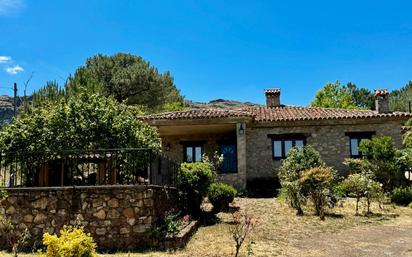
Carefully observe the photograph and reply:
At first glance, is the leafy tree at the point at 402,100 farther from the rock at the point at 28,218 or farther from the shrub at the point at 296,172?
the rock at the point at 28,218

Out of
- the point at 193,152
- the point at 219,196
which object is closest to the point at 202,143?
the point at 193,152

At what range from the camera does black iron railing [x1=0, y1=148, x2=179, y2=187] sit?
11.0 meters

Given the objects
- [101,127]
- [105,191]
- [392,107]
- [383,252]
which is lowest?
[383,252]

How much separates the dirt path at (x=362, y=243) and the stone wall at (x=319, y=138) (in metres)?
9.20

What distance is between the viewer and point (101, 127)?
13.1 meters

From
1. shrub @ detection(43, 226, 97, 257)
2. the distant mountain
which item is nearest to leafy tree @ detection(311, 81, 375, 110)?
shrub @ detection(43, 226, 97, 257)

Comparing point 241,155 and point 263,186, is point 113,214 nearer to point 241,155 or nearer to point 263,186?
point 241,155

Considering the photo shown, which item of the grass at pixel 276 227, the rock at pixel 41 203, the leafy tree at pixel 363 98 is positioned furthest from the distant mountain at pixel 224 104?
the rock at pixel 41 203

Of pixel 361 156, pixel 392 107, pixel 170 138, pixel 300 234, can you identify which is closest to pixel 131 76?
pixel 170 138

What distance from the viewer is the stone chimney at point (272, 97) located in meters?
26.4

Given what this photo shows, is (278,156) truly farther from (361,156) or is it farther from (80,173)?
(80,173)

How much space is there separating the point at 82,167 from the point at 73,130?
1.51m

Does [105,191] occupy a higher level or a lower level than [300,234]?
higher

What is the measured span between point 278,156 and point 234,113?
3733 millimetres
